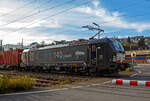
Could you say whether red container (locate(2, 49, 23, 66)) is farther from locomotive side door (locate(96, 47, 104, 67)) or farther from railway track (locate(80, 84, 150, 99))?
railway track (locate(80, 84, 150, 99))

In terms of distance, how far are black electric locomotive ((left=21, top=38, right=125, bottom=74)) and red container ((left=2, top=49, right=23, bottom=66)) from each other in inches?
346

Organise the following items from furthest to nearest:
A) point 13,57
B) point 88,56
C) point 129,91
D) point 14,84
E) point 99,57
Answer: point 13,57 < point 88,56 < point 99,57 < point 14,84 < point 129,91

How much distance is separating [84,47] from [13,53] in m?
16.4

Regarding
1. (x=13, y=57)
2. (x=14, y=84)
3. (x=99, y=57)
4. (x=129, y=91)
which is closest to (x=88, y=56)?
(x=99, y=57)

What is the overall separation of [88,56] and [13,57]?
1680cm

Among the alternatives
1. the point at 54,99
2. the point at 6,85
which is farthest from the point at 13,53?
the point at 54,99

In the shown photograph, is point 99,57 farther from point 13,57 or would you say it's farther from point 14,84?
point 13,57

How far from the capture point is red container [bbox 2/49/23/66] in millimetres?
27000

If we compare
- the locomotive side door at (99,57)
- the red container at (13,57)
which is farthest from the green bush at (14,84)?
the red container at (13,57)

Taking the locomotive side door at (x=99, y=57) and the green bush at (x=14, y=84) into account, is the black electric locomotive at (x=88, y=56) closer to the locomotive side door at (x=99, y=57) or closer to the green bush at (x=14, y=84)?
the locomotive side door at (x=99, y=57)

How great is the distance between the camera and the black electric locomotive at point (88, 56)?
14859 millimetres

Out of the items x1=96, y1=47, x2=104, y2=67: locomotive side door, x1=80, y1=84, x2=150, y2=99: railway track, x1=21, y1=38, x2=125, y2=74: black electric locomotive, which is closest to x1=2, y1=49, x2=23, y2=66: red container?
x1=21, y1=38, x2=125, y2=74: black electric locomotive

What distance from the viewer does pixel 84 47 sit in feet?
52.3

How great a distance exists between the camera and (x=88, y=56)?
1552 cm
